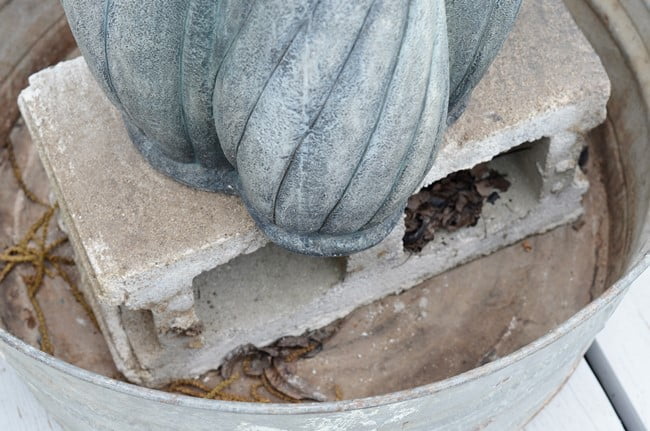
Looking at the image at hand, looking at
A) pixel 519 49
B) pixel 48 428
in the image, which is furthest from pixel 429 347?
pixel 48 428

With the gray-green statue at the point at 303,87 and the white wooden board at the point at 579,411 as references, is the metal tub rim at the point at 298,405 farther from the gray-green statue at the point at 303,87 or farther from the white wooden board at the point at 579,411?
the white wooden board at the point at 579,411

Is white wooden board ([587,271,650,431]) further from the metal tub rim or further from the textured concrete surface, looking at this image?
the metal tub rim

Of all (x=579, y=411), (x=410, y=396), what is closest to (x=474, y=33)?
(x=410, y=396)

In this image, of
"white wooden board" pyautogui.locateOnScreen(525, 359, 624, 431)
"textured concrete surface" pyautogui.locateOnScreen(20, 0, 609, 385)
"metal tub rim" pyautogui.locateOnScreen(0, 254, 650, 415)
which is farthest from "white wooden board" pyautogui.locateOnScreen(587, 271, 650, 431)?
"metal tub rim" pyautogui.locateOnScreen(0, 254, 650, 415)

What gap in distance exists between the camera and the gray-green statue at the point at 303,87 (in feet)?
3.08

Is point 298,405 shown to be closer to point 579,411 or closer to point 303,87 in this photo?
point 303,87

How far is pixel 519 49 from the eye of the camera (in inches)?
56.8

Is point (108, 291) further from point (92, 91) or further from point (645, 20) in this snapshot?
point (645, 20)

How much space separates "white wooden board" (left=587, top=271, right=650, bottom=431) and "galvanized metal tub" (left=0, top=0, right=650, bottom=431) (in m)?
0.08

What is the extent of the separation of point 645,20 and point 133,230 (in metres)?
0.85

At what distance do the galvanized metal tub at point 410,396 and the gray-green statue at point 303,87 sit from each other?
8.6 inches

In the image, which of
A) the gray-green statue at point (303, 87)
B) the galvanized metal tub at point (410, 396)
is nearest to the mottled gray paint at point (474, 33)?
the gray-green statue at point (303, 87)

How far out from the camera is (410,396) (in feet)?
3.35

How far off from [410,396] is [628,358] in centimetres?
67
